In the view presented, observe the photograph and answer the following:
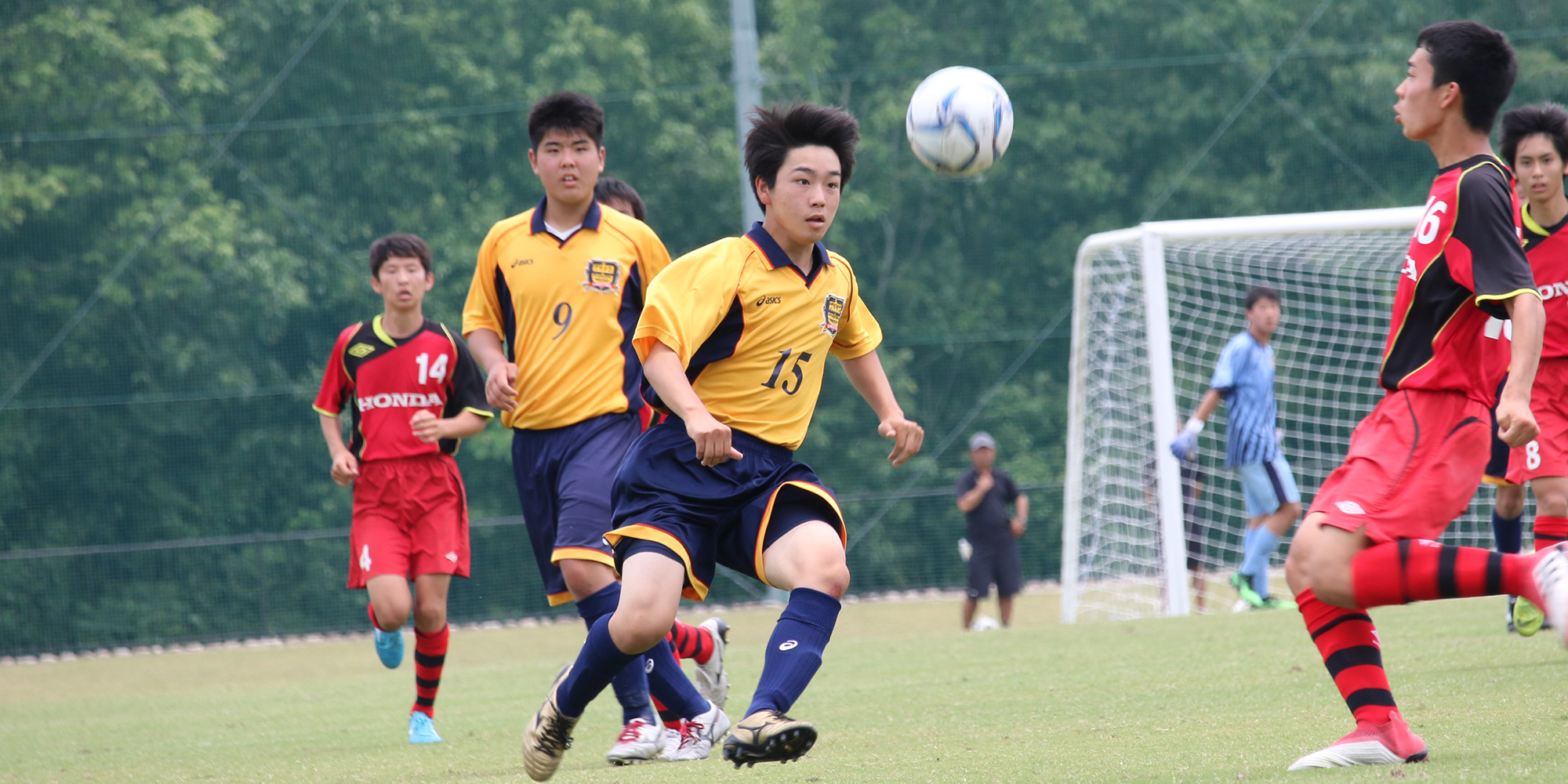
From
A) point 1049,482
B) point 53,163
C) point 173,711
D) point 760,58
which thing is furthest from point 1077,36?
point 173,711

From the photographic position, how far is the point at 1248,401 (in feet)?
33.0

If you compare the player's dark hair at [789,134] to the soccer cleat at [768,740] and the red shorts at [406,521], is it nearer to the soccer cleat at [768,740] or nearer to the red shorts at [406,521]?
the soccer cleat at [768,740]

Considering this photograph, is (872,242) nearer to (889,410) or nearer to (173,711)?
(173,711)

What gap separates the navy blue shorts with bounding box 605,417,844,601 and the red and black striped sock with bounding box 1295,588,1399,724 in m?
1.20

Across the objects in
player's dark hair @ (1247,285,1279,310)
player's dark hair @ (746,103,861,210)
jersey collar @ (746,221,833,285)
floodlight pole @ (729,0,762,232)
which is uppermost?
floodlight pole @ (729,0,762,232)

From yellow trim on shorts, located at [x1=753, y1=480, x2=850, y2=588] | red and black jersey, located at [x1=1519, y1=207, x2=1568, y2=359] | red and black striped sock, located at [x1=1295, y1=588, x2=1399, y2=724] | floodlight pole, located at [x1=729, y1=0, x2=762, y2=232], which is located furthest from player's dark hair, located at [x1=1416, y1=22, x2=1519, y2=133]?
floodlight pole, located at [x1=729, y1=0, x2=762, y2=232]

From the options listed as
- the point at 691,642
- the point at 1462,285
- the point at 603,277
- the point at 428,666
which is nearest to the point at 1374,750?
the point at 1462,285

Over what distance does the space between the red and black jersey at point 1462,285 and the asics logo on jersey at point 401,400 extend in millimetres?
3918

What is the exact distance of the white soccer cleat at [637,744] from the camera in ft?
15.2

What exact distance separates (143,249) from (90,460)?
2.20 metres

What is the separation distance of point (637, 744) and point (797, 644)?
141cm

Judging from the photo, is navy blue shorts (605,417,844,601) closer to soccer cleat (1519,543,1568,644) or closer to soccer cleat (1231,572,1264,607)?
soccer cleat (1519,543,1568,644)

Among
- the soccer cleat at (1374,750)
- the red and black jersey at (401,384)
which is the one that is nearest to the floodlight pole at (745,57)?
the red and black jersey at (401,384)

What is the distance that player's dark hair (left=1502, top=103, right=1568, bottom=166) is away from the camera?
572cm
